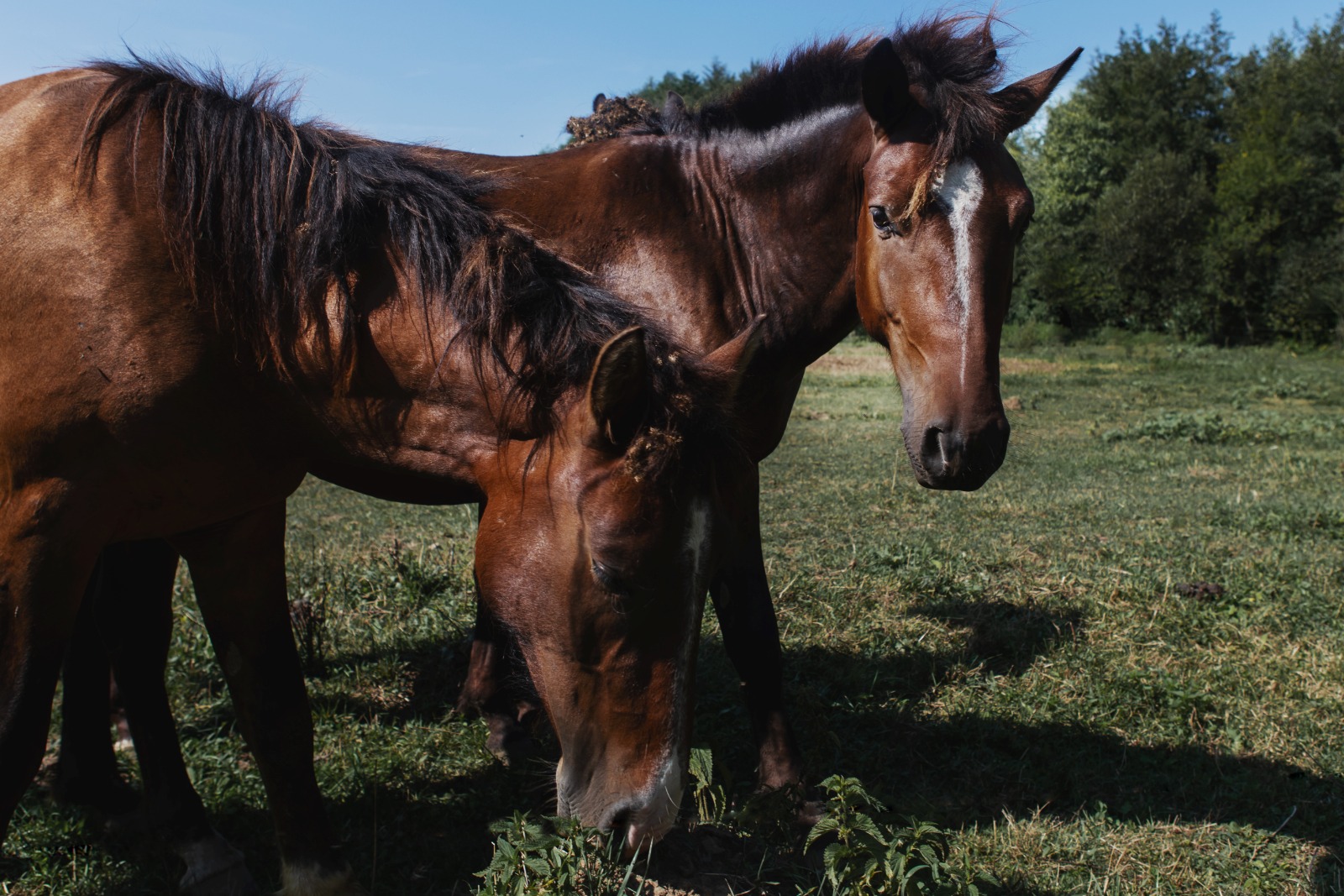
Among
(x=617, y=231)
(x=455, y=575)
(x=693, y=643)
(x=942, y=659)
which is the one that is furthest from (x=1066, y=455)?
(x=693, y=643)

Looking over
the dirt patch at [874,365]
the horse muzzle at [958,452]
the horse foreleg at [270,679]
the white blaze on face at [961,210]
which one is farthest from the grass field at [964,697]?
the dirt patch at [874,365]

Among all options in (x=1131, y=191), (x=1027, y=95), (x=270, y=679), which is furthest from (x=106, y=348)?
(x=1131, y=191)

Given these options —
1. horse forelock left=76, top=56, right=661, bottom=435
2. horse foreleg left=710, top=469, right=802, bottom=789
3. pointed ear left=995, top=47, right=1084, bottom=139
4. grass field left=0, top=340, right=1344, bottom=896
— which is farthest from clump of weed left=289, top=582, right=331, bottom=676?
pointed ear left=995, top=47, right=1084, bottom=139

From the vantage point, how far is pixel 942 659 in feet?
13.8

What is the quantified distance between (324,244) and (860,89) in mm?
1773

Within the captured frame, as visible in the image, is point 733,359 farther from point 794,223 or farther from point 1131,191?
point 1131,191

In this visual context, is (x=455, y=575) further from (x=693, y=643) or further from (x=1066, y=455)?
(x=1066, y=455)

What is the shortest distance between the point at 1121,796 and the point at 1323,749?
0.84m

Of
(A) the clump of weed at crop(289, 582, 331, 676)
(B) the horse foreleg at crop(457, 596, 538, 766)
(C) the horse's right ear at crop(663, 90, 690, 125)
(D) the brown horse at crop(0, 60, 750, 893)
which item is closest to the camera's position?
(D) the brown horse at crop(0, 60, 750, 893)

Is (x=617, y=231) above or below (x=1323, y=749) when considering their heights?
above

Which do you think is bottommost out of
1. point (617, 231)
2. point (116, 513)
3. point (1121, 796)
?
point (1121, 796)

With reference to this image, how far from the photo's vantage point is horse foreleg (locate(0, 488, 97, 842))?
2088mm

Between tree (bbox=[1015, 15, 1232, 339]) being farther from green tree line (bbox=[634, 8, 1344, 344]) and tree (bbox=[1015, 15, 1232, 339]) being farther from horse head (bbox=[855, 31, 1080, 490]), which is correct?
horse head (bbox=[855, 31, 1080, 490])

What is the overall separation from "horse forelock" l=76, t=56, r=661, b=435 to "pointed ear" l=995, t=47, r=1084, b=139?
64.7 inches
